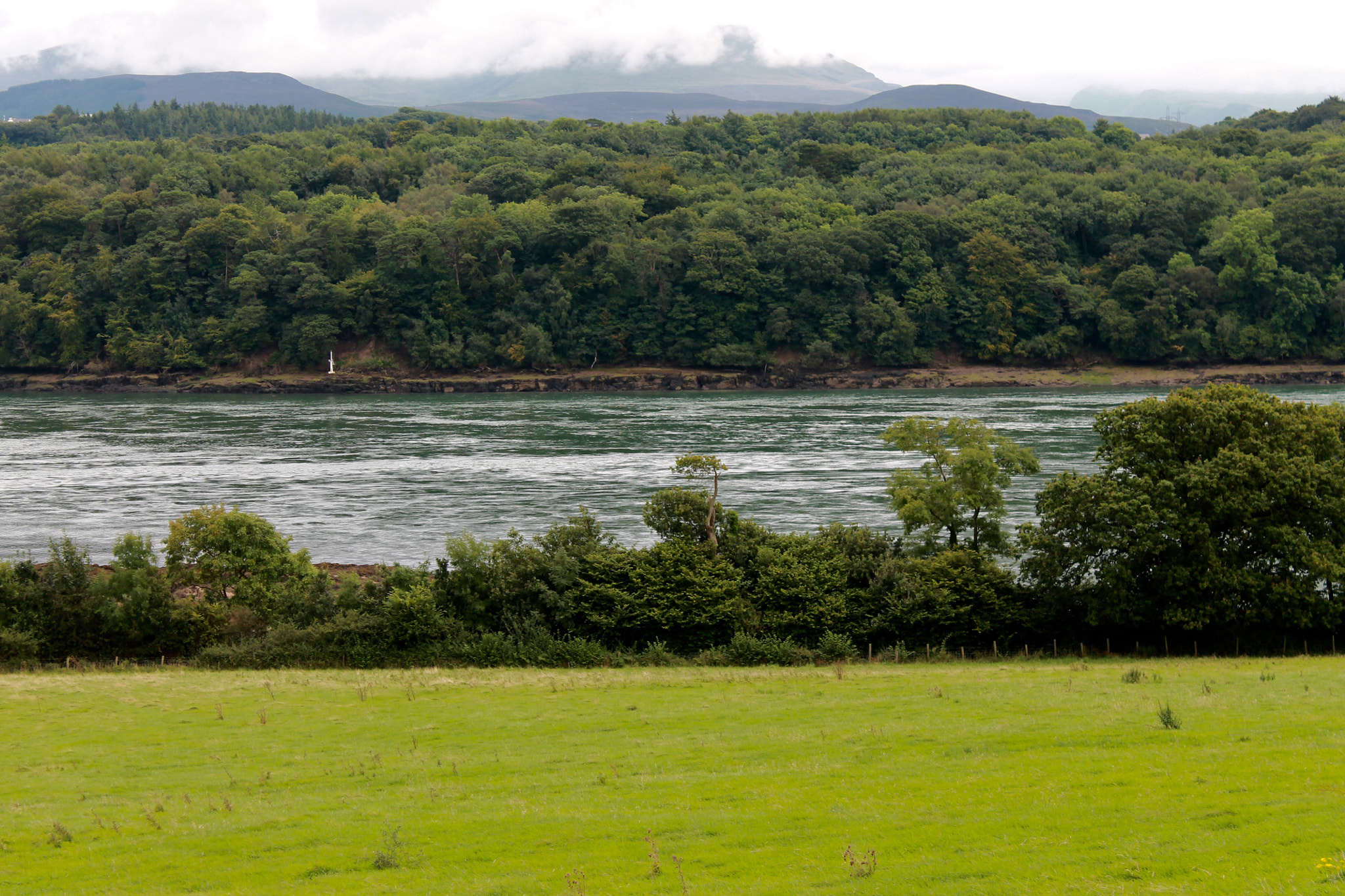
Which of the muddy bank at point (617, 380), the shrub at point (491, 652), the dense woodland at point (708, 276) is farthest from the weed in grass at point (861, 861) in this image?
the dense woodland at point (708, 276)

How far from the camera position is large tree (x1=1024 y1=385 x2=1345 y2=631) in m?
31.8

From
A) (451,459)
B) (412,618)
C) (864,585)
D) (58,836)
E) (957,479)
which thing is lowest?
(451,459)

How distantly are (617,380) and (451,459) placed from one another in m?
67.1

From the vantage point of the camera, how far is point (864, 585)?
1411 inches

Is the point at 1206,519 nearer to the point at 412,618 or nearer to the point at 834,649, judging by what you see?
the point at 834,649

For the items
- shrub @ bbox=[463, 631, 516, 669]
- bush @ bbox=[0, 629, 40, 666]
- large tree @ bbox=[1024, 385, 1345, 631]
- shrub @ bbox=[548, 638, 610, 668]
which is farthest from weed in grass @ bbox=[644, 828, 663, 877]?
bush @ bbox=[0, 629, 40, 666]

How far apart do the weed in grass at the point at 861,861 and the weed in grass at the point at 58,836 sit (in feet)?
34.7

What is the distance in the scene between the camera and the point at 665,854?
13164mm

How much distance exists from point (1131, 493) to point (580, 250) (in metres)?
129

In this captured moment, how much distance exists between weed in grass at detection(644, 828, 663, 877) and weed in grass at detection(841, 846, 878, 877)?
213 centimetres

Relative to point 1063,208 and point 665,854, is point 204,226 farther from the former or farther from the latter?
point 665,854

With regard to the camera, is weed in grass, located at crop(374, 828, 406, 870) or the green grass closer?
the green grass

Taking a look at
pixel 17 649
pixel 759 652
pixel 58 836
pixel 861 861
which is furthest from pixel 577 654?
pixel 861 861

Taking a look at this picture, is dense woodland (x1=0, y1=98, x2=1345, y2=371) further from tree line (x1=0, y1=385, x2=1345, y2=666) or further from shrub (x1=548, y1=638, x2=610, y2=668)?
shrub (x1=548, y1=638, x2=610, y2=668)
